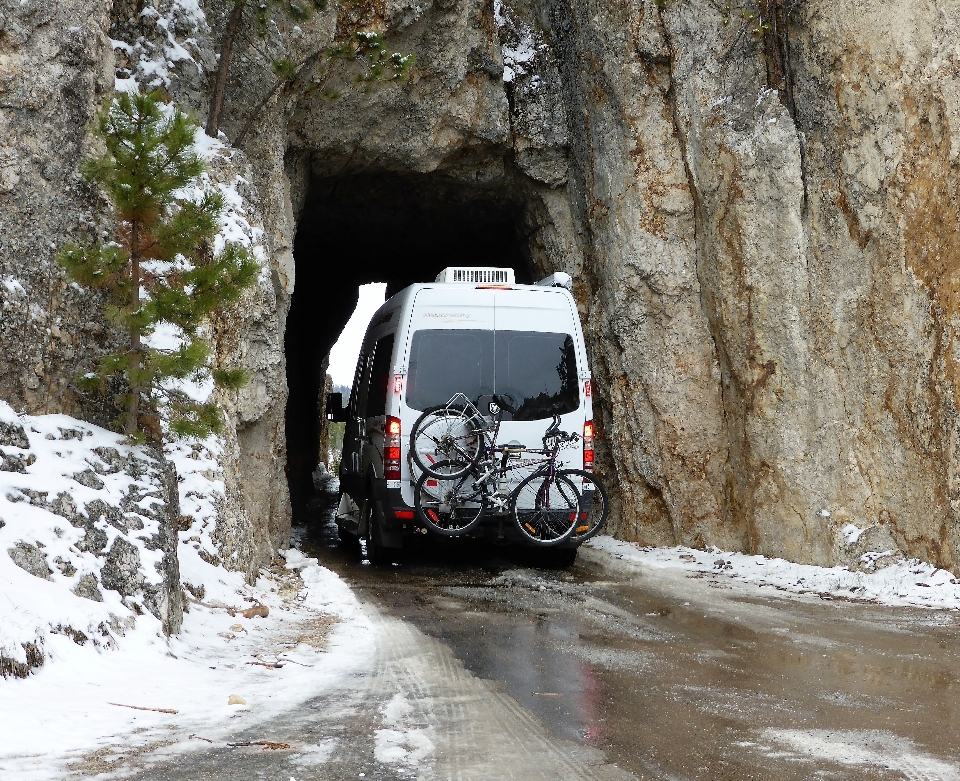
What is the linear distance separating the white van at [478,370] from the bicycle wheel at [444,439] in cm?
18

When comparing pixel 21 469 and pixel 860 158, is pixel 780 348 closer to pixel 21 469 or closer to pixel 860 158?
pixel 860 158

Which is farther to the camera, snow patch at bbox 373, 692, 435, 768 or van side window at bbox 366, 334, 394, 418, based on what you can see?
van side window at bbox 366, 334, 394, 418

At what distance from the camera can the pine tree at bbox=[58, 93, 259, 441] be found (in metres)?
6.55

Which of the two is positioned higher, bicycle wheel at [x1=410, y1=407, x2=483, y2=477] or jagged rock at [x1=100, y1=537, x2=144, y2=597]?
bicycle wheel at [x1=410, y1=407, x2=483, y2=477]

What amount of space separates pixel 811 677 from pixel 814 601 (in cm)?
296

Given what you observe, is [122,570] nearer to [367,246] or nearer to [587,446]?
[587,446]

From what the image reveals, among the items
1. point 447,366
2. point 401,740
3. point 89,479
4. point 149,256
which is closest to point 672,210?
point 447,366

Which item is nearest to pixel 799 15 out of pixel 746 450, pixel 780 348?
pixel 780 348

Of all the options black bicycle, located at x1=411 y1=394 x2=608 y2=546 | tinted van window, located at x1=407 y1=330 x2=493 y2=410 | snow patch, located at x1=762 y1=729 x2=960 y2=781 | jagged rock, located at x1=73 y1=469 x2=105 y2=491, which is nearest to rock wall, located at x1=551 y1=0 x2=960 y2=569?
black bicycle, located at x1=411 y1=394 x2=608 y2=546

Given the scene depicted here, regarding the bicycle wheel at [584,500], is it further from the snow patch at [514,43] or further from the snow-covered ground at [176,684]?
the snow patch at [514,43]

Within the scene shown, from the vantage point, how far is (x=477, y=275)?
10938 millimetres

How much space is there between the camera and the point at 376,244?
1925 cm

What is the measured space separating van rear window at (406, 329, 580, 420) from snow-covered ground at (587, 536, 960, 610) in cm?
216

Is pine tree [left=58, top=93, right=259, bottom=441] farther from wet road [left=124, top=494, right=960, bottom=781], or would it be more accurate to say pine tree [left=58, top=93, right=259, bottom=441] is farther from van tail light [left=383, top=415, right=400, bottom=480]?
van tail light [left=383, top=415, right=400, bottom=480]
